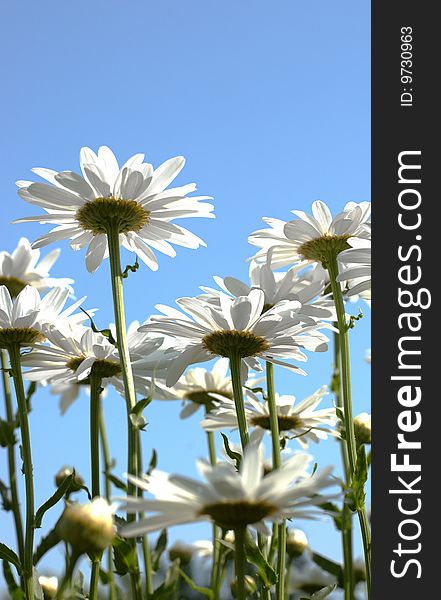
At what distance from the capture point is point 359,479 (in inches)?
72.6

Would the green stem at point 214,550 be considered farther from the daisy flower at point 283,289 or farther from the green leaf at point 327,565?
the daisy flower at point 283,289

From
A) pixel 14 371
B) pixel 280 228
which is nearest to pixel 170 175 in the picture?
pixel 280 228

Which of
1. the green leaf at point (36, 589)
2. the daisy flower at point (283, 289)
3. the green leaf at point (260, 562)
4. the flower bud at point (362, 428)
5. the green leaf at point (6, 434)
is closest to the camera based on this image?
the green leaf at point (260, 562)

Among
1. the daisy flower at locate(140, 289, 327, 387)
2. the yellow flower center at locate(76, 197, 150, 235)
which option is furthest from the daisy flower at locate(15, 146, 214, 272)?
the daisy flower at locate(140, 289, 327, 387)

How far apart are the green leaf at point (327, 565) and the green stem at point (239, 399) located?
76 cm

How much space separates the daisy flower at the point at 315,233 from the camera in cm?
241

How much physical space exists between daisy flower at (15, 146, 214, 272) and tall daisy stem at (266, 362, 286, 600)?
438 mm

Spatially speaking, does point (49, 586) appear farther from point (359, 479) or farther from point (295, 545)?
point (359, 479)

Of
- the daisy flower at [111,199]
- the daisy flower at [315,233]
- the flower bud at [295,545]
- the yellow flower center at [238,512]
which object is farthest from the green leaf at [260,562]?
the flower bud at [295,545]

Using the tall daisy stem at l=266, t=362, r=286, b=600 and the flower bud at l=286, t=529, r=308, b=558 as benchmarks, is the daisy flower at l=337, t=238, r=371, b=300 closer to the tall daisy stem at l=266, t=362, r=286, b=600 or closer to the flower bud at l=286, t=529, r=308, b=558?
the tall daisy stem at l=266, t=362, r=286, b=600

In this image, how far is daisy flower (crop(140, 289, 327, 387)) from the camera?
6.77ft

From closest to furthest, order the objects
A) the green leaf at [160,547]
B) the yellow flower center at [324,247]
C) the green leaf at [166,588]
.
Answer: the green leaf at [166,588] → the green leaf at [160,547] → the yellow flower center at [324,247]

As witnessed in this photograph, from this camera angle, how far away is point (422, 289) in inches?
83.4

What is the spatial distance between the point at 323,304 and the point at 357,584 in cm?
139
